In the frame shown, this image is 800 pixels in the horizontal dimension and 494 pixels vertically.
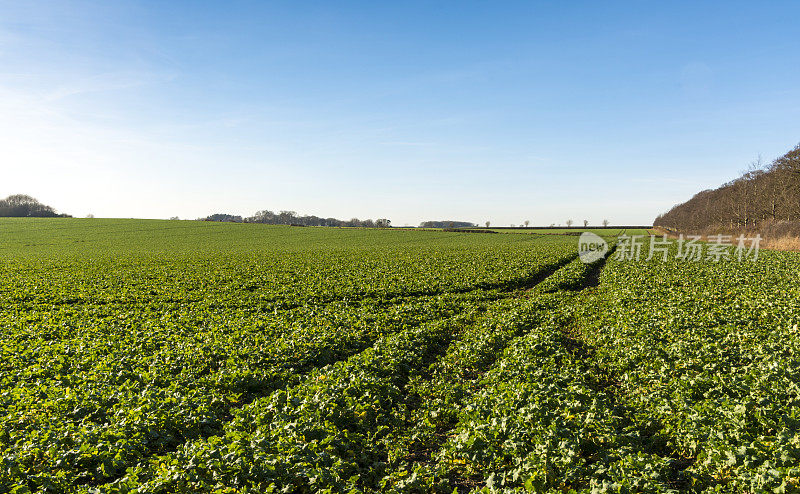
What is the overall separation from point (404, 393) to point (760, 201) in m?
91.4

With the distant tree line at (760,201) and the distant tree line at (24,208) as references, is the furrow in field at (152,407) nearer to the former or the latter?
the distant tree line at (760,201)

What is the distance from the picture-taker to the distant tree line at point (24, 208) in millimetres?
134250

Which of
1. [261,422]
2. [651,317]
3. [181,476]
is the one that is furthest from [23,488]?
[651,317]

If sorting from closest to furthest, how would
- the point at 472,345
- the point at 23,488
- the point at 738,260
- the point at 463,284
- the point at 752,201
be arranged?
the point at 23,488, the point at 472,345, the point at 463,284, the point at 738,260, the point at 752,201

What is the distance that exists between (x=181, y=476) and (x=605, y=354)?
12.1 metres

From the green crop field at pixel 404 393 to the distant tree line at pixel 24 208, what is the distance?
15502 cm

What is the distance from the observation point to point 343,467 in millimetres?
7203

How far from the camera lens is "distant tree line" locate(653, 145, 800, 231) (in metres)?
59.2

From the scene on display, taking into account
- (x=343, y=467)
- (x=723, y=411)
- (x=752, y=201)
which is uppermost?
(x=752, y=201)

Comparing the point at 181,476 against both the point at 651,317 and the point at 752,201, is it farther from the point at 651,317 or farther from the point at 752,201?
the point at 752,201

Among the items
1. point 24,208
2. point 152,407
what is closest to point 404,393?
point 152,407

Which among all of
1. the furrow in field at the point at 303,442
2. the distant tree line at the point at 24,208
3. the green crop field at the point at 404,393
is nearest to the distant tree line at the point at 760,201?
the green crop field at the point at 404,393

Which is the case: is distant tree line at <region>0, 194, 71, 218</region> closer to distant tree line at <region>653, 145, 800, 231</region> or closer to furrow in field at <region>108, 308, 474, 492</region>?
furrow in field at <region>108, 308, 474, 492</region>

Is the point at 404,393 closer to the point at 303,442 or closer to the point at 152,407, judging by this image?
the point at 303,442
